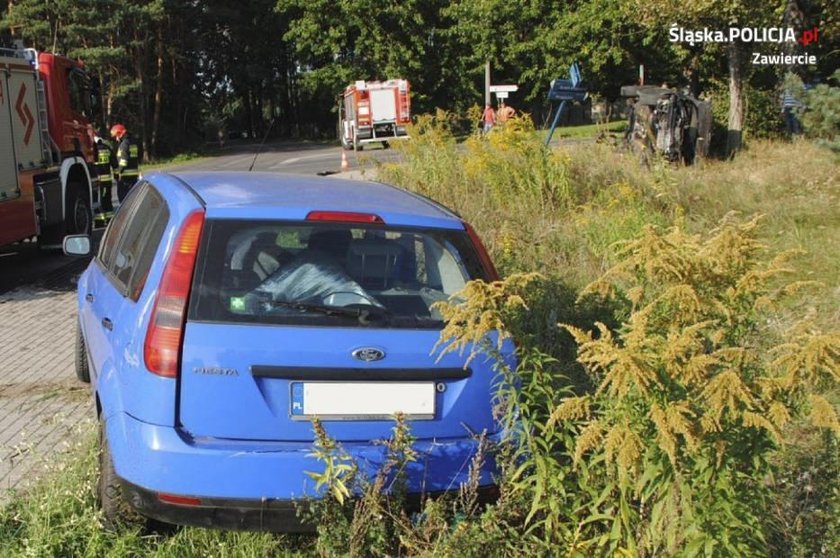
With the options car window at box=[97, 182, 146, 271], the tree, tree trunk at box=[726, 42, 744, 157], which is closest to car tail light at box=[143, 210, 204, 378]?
car window at box=[97, 182, 146, 271]

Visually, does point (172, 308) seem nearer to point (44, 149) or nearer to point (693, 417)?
point (693, 417)

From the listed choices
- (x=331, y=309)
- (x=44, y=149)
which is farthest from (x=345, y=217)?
(x=44, y=149)

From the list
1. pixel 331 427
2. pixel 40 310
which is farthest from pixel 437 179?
pixel 331 427

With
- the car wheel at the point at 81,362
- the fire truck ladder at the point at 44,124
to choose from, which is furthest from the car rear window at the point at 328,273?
Result: the fire truck ladder at the point at 44,124

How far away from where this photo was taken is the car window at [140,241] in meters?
3.46

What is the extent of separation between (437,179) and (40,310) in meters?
4.66

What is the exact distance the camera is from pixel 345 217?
341cm

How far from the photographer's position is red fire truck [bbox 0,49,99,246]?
9695 millimetres

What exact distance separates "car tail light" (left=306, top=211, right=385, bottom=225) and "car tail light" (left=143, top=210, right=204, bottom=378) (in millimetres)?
473

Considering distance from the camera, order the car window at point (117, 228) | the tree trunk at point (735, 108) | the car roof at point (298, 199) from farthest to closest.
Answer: the tree trunk at point (735, 108), the car window at point (117, 228), the car roof at point (298, 199)

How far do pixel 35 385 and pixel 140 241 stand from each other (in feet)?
8.43

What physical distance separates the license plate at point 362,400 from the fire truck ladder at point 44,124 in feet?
30.5

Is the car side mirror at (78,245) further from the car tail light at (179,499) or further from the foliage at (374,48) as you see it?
the foliage at (374,48)

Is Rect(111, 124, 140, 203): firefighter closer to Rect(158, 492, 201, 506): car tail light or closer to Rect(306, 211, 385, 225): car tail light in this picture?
Rect(306, 211, 385, 225): car tail light
